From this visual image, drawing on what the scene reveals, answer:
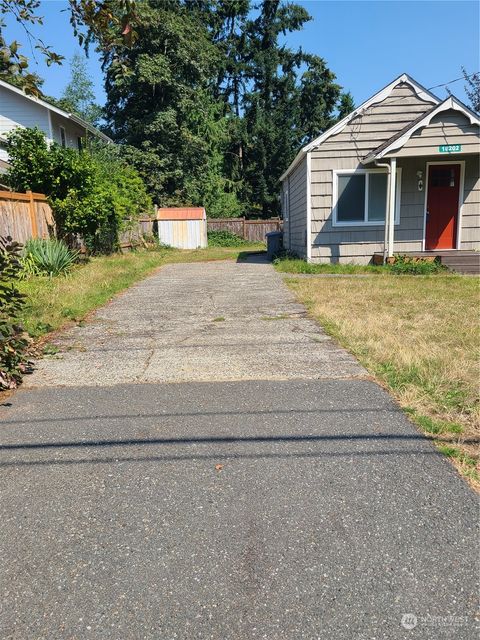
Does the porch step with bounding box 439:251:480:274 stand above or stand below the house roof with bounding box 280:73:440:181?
below

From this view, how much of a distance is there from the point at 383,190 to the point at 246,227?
57.1 ft

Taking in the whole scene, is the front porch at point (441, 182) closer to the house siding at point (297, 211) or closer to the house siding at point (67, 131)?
the house siding at point (297, 211)

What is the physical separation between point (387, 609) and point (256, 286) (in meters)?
9.26

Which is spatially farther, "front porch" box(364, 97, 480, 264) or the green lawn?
"front porch" box(364, 97, 480, 264)

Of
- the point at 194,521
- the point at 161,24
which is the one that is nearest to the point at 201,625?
the point at 194,521

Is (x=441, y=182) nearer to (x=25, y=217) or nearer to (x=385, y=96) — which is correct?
(x=385, y=96)

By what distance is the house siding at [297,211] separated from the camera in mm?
14055

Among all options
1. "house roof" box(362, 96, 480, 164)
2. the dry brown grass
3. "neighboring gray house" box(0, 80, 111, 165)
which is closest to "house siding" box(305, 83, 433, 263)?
"house roof" box(362, 96, 480, 164)

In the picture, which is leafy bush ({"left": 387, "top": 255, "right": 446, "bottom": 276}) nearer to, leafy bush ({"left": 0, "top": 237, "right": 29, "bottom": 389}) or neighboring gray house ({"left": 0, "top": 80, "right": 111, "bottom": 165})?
leafy bush ({"left": 0, "top": 237, "right": 29, "bottom": 389})

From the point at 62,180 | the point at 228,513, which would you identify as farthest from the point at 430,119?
the point at 228,513

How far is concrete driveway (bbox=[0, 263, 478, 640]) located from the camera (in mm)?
1899

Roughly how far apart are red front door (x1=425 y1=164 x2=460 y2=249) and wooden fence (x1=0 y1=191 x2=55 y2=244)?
10.5 m

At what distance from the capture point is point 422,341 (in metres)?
5.54

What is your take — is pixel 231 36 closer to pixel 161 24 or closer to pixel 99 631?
pixel 161 24
